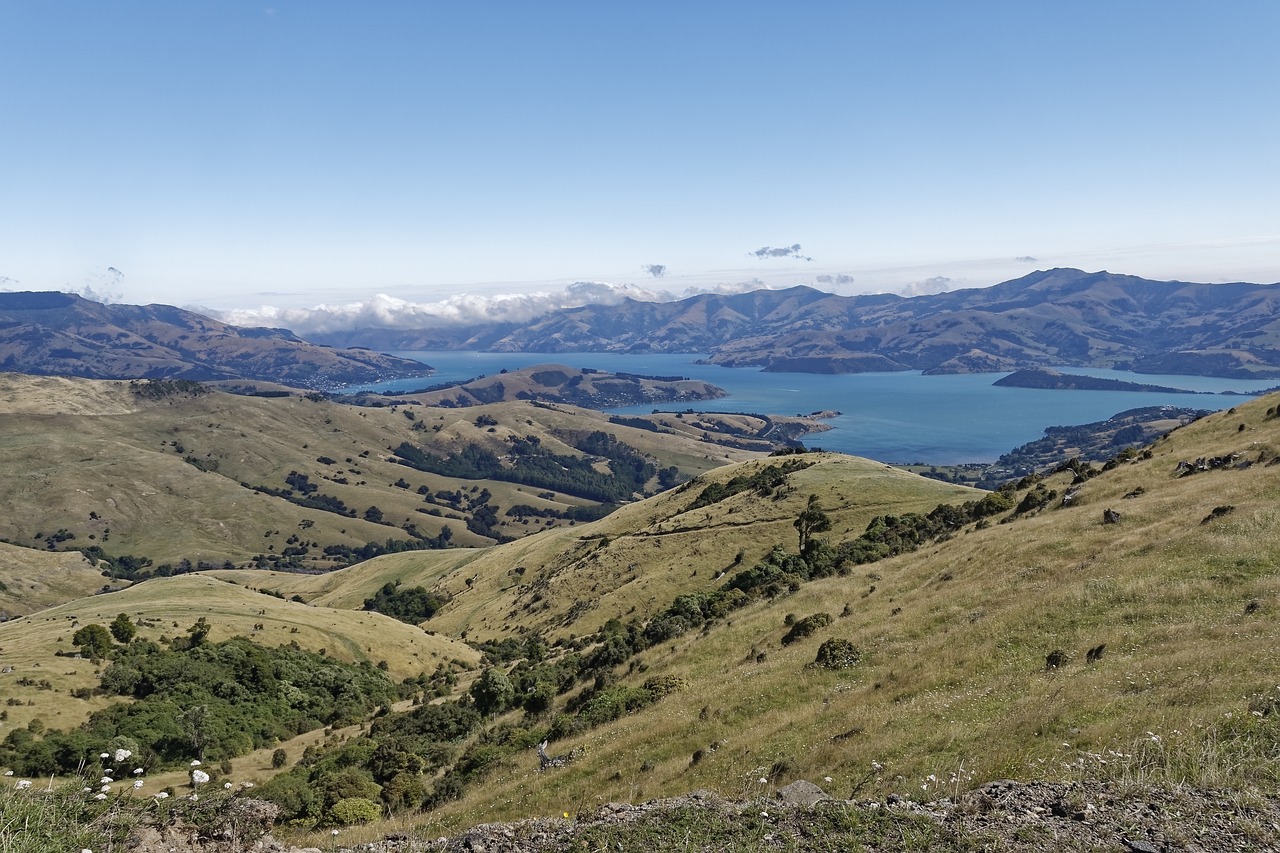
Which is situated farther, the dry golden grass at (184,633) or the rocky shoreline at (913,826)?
the dry golden grass at (184,633)

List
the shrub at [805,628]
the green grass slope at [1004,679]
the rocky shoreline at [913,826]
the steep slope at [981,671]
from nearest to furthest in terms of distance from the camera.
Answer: the rocky shoreline at [913,826]
the green grass slope at [1004,679]
the steep slope at [981,671]
the shrub at [805,628]

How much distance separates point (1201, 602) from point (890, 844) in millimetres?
20509

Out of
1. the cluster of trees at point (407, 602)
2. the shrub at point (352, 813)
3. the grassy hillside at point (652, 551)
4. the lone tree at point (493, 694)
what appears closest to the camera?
the shrub at point (352, 813)

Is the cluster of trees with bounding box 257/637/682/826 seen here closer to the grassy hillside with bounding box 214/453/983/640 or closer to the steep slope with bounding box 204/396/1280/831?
the steep slope with bounding box 204/396/1280/831

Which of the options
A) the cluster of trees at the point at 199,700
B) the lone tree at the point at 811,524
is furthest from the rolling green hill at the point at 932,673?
the lone tree at the point at 811,524

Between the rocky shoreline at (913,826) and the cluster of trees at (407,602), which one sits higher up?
the rocky shoreline at (913,826)

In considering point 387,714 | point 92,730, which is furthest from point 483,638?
point 92,730

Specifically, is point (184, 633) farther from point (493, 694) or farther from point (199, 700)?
point (493, 694)

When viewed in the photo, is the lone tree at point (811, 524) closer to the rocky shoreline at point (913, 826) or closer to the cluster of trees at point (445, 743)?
the cluster of trees at point (445, 743)

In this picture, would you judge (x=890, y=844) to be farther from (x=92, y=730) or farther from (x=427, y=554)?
(x=427, y=554)

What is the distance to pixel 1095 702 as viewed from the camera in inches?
723

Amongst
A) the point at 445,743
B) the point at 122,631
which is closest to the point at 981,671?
the point at 445,743

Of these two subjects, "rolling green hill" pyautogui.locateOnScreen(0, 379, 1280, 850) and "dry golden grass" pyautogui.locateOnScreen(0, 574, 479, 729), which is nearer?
"rolling green hill" pyautogui.locateOnScreen(0, 379, 1280, 850)

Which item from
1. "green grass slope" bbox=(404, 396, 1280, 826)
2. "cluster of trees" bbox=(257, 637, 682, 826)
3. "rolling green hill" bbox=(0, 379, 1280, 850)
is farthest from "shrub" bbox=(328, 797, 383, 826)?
"green grass slope" bbox=(404, 396, 1280, 826)
